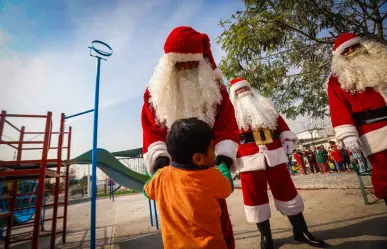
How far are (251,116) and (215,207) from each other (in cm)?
161

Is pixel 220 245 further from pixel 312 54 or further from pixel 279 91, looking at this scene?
pixel 279 91

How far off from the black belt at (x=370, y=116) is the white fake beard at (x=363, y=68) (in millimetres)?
242

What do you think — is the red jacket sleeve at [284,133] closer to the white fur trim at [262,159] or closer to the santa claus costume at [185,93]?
the white fur trim at [262,159]

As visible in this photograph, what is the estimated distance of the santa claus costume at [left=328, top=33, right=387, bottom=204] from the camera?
64.6 inches

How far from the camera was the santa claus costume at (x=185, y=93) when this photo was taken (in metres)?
1.55

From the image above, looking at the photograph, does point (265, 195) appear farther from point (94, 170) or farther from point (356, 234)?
point (94, 170)

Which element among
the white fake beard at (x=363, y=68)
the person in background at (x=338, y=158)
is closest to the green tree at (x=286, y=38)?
the white fake beard at (x=363, y=68)

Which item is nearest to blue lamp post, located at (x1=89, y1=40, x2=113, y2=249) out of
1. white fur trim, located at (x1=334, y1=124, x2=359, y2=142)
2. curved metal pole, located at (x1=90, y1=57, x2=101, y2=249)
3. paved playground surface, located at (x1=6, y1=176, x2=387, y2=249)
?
curved metal pole, located at (x1=90, y1=57, x2=101, y2=249)

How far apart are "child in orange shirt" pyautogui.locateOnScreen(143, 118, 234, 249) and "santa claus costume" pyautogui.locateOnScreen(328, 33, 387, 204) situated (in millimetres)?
1407

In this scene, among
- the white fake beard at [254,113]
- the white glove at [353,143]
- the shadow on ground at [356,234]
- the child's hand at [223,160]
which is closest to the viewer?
the child's hand at [223,160]

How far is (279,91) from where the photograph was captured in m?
5.88

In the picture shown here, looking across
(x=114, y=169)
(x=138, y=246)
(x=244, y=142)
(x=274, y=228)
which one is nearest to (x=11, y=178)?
(x=114, y=169)

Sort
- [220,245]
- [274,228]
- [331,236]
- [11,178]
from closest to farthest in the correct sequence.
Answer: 1. [220,245]
2. [331,236]
3. [11,178]
4. [274,228]

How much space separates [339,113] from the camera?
1.87 metres
